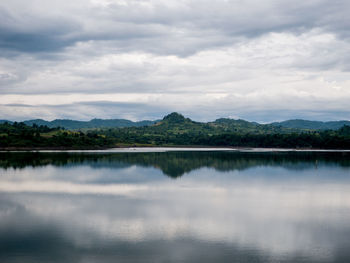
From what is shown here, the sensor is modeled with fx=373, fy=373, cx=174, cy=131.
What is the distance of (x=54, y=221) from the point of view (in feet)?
92.5

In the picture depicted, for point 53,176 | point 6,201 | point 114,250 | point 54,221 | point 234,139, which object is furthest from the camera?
point 234,139

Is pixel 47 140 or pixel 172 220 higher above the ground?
pixel 47 140

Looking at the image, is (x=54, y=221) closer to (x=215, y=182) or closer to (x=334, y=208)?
(x=334, y=208)

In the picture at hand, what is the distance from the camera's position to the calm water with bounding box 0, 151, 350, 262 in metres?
20.8

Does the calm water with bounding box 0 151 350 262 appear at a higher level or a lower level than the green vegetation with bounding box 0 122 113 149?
lower

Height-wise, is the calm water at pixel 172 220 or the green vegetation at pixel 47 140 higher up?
the green vegetation at pixel 47 140

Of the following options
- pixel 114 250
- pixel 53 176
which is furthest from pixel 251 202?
pixel 53 176

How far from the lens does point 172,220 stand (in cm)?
2862

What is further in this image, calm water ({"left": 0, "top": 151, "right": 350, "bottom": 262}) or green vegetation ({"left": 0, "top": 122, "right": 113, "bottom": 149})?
green vegetation ({"left": 0, "top": 122, "right": 113, "bottom": 149})

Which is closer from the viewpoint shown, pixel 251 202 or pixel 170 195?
pixel 251 202

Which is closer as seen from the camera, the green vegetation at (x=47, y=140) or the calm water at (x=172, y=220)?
the calm water at (x=172, y=220)

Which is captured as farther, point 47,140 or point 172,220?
point 47,140

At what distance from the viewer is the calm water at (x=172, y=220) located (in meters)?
20.8

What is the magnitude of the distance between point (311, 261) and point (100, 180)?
38320 mm
